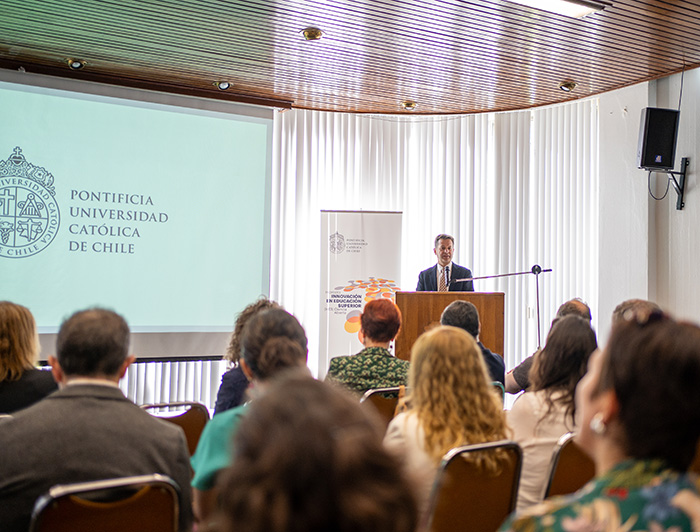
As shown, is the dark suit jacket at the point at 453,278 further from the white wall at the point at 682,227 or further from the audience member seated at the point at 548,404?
the audience member seated at the point at 548,404

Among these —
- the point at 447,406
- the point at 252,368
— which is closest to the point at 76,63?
the point at 252,368

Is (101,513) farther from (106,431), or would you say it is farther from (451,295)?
(451,295)

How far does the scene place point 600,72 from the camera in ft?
19.3

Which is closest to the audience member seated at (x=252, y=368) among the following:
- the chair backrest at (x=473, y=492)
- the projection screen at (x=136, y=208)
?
the chair backrest at (x=473, y=492)

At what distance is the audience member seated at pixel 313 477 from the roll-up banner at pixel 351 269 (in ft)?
20.5

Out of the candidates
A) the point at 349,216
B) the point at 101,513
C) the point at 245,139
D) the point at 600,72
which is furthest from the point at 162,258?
the point at 101,513

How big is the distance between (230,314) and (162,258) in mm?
823

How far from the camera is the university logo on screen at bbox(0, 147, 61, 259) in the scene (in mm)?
5512

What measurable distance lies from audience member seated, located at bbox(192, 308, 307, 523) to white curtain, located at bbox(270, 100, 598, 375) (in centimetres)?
478

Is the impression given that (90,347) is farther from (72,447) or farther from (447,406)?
(447,406)

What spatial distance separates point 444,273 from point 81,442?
4.76 m

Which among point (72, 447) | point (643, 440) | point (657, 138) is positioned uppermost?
point (657, 138)

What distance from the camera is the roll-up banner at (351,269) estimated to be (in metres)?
6.93

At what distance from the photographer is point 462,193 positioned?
753 cm
